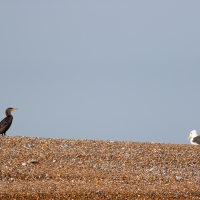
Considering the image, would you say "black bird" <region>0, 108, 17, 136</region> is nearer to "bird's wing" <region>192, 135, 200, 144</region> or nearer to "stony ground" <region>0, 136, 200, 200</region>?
"stony ground" <region>0, 136, 200, 200</region>

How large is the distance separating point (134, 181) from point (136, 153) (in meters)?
2.56

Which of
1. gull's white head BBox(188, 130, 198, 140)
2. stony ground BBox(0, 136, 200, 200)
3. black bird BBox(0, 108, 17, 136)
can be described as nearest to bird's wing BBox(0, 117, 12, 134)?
black bird BBox(0, 108, 17, 136)

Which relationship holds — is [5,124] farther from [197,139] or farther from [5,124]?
[197,139]

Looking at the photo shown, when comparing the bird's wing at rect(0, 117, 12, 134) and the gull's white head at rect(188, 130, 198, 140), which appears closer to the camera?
the bird's wing at rect(0, 117, 12, 134)

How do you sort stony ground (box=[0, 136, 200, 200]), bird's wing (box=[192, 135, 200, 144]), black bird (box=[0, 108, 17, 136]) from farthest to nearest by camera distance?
1. bird's wing (box=[192, 135, 200, 144])
2. black bird (box=[0, 108, 17, 136])
3. stony ground (box=[0, 136, 200, 200])

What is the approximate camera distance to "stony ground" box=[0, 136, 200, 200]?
12523 mm

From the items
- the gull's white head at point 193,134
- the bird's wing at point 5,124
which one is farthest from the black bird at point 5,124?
the gull's white head at point 193,134

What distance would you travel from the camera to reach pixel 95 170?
1448cm

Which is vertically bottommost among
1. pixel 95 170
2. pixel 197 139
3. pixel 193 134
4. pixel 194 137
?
pixel 95 170

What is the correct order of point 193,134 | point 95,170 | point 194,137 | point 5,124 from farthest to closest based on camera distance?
point 193,134 < point 194,137 < point 5,124 < point 95,170

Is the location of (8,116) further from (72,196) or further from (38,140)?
(72,196)

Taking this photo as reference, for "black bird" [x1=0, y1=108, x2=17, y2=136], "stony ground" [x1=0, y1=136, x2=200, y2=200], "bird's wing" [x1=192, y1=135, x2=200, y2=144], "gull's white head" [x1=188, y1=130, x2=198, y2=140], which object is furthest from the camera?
"gull's white head" [x1=188, y1=130, x2=198, y2=140]

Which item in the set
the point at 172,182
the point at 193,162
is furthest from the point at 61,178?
the point at 193,162

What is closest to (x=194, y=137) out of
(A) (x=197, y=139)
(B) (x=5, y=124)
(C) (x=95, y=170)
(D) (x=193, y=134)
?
(A) (x=197, y=139)
